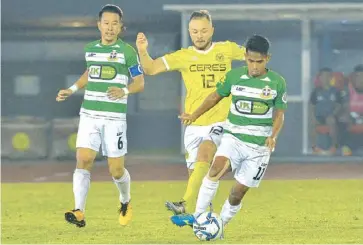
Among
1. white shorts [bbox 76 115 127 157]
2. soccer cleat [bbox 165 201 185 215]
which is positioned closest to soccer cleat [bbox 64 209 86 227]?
white shorts [bbox 76 115 127 157]

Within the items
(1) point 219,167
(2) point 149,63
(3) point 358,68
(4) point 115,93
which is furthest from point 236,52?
(3) point 358,68

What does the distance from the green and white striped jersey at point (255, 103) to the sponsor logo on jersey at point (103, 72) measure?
1790 millimetres

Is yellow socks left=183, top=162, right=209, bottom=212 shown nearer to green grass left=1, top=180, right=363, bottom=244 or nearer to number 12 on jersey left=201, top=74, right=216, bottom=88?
green grass left=1, top=180, right=363, bottom=244

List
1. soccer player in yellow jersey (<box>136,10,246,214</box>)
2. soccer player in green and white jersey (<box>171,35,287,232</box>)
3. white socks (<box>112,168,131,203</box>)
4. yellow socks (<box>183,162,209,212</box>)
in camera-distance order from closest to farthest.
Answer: soccer player in green and white jersey (<box>171,35,287,232</box>)
yellow socks (<box>183,162,209,212</box>)
soccer player in yellow jersey (<box>136,10,246,214</box>)
white socks (<box>112,168,131,203</box>)

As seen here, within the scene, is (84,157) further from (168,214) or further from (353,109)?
(353,109)

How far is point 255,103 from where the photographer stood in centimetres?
1252

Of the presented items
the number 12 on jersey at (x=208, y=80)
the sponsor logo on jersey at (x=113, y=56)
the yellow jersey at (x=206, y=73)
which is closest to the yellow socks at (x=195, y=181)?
the yellow jersey at (x=206, y=73)

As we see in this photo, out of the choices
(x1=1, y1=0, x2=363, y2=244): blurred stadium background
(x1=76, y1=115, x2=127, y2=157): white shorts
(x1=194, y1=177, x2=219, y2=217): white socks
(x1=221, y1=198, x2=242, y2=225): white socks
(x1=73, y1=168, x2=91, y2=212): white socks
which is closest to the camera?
(x1=194, y1=177, x2=219, y2=217): white socks

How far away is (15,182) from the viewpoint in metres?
23.2

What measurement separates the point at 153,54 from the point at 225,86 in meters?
17.7

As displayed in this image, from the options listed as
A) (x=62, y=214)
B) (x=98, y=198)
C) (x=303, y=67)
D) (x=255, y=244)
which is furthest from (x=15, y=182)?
(x=255, y=244)

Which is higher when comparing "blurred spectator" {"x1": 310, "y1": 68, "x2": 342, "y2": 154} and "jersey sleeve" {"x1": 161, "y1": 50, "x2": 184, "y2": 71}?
"jersey sleeve" {"x1": 161, "y1": 50, "x2": 184, "y2": 71}

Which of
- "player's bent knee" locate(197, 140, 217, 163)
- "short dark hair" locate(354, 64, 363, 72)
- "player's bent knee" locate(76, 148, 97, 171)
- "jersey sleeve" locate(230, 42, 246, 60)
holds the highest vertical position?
"jersey sleeve" locate(230, 42, 246, 60)

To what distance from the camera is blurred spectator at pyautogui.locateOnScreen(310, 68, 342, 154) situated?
29.2 meters
